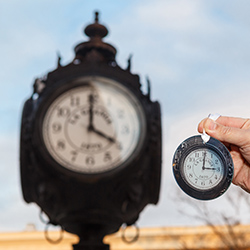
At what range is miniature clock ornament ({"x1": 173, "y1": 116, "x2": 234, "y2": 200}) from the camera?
1.61m

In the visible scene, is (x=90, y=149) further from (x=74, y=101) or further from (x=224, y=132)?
(x=224, y=132)

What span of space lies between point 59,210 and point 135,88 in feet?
2.58

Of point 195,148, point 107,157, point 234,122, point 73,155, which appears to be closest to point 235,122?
point 234,122

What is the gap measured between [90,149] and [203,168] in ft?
3.41

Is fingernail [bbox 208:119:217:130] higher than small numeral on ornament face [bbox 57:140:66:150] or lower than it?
lower

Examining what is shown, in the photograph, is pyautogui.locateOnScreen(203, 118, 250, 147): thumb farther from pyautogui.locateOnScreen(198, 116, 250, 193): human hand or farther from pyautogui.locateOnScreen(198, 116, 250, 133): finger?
pyautogui.locateOnScreen(198, 116, 250, 133): finger

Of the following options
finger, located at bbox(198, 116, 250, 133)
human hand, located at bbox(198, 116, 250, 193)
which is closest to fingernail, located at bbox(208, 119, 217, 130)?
human hand, located at bbox(198, 116, 250, 193)

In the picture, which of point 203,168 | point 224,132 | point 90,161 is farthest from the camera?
point 90,161

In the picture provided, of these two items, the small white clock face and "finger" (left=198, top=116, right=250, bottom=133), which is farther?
Answer: "finger" (left=198, top=116, right=250, bottom=133)

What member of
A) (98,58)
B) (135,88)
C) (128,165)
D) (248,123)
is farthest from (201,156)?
(98,58)

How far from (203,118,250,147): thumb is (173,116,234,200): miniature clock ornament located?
0.21ft

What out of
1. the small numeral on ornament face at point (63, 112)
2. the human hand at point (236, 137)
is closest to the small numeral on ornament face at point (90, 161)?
the small numeral on ornament face at point (63, 112)

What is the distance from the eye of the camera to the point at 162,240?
39.1 ft

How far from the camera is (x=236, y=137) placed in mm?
1544
